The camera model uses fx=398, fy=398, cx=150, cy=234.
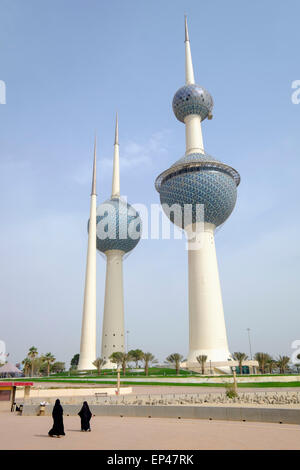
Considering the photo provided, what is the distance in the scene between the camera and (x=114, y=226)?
8775 centimetres

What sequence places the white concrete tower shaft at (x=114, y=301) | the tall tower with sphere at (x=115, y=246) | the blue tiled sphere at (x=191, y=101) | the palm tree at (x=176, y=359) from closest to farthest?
the palm tree at (x=176, y=359)
the blue tiled sphere at (x=191, y=101)
the white concrete tower shaft at (x=114, y=301)
the tall tower with sphere at (x=115, y=246)

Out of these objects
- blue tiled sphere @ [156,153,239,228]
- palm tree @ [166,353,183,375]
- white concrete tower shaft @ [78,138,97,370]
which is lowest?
palm tree @ [166,353,183,375]

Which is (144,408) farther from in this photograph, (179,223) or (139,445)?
(179,223)

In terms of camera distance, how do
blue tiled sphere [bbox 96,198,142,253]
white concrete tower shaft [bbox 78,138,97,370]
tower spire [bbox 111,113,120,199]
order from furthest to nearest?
1. tower spire [bbox 111,113,120,199]
2. blue tiled sphere [bbox 96,198,142,253]
3. white concrete tower shaft [bbox 78,138,97,370]

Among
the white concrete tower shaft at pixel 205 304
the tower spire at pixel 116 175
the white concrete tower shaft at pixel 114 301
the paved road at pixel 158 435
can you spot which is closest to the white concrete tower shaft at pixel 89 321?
the white concrete tower shaft at pixel 114 301

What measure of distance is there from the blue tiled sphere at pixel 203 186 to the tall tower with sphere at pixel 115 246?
861 inches

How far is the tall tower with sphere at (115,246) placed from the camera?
275 feet

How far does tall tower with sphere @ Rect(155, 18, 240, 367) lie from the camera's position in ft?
200

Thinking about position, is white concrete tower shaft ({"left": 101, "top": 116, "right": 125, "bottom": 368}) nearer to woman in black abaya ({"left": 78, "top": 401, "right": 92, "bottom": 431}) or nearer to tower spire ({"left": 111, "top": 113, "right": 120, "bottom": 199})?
tower spire ({"left": 111, "top": 113, "right": 120, "bottom": 199})

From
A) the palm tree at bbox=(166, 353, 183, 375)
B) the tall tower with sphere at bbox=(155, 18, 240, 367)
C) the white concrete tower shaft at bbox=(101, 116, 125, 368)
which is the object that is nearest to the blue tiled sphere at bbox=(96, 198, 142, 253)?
the white concrete tower shaft at bbox=(101, 116, 125, 368)

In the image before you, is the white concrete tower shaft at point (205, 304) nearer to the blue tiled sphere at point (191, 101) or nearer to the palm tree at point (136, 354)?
the palm tree at point (136, 354)

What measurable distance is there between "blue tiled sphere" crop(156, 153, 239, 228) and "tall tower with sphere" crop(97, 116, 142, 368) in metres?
21.9

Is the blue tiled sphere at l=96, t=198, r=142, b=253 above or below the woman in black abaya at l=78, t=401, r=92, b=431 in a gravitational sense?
above

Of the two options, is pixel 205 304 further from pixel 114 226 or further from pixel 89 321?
pixel 114 226
